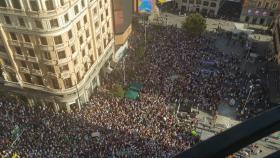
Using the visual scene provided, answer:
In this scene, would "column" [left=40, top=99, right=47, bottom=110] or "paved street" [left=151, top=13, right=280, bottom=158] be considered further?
"column" [left=40, top=99, right=47, bottom=110]

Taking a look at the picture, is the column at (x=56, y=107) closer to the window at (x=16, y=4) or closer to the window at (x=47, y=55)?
the window at (x=47, y=55)

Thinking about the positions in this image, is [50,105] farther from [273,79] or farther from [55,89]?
[273,79]

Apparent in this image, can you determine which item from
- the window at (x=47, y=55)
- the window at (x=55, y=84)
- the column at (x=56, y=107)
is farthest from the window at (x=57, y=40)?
the column at (x=56, y=107)

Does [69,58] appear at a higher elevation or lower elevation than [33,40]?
lower

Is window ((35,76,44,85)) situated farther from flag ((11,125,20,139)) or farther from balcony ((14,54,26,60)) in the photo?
flag ((11,125,20,139))

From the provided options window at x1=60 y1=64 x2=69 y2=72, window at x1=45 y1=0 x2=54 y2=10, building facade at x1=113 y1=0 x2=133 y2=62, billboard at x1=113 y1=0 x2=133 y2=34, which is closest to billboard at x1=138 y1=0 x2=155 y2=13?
building facade at x1=113 y1=0 x2=133 y2=62

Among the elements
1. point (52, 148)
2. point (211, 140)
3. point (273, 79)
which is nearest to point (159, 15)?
point (273, 79)
